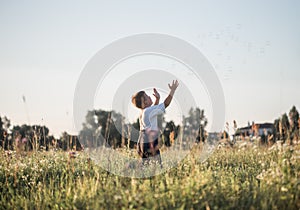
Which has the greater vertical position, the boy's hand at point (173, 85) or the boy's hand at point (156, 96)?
the boy's hand at point (173, 85)

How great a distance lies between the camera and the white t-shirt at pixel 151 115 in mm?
7648

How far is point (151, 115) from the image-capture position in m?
7.67

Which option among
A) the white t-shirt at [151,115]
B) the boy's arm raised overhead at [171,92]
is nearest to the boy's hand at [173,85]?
the boy's arm raised overhead at [171,92]

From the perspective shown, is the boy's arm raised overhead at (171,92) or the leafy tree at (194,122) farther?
the leafy tree at (194,122)

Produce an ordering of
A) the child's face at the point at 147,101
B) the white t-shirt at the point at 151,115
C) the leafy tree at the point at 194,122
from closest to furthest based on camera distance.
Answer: the white t-shirt at the point at 151,115 < the child's face at the point at 147,101 < the leafy tree at the point at 194,122

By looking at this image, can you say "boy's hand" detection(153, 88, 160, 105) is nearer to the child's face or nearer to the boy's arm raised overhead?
the child's face

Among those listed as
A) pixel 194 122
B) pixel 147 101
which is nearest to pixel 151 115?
pixel 147 101

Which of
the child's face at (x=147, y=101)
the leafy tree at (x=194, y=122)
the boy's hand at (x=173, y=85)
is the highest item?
the boy's hand at (x=173, y=85)

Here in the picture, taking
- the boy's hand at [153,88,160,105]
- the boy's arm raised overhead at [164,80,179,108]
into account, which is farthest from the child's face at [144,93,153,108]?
the boy's arm raised overhead at [164,80,179,108]

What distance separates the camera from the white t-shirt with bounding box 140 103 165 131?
7.65 meters

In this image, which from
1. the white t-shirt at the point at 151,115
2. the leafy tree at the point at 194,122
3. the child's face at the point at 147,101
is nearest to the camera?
the white t-shirt at the point at 151,115

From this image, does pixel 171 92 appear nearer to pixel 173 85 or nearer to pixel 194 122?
pixel 173 85

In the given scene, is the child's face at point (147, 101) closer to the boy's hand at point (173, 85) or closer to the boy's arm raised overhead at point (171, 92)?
the boy's arm raised overhead at point (171, 92)

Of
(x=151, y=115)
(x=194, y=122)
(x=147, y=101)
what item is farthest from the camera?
(x=194, y=122)
